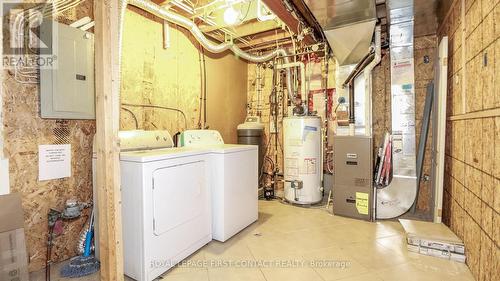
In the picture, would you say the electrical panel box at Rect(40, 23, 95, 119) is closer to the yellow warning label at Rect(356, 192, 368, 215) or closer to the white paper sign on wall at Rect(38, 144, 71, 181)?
the white paper sign on wall at Rect(38, 144, 71, 181)

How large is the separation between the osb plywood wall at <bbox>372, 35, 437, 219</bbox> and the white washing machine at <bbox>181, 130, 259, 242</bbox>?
2.09 meters

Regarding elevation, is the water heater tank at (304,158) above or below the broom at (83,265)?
above

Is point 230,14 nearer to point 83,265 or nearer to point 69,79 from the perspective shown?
point 69,79

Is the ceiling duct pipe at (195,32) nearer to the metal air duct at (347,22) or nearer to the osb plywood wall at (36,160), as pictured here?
the osb plywood wall at (36,160)

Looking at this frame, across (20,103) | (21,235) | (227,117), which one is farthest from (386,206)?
(20,103)

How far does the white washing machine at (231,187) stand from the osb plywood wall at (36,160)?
3.53ft

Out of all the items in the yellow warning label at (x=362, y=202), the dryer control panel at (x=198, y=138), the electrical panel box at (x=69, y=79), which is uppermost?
the electrical panel box at (x=69, y=79)

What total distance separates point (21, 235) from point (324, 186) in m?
3.84

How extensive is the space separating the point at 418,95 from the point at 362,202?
1748 millimetres

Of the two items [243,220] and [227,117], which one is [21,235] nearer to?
[243,220]

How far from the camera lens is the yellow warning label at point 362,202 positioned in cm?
329

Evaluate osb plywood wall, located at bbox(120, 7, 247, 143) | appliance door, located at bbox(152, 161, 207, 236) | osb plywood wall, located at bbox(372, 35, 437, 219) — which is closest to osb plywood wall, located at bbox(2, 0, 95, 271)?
osb plywood wall, located at bbox(120, 7, 247, 143)

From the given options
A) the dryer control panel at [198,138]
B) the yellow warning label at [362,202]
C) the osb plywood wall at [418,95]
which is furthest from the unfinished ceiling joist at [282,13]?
the yellow warning label at [362,202]

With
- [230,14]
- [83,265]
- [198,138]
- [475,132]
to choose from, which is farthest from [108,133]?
[475,132]
